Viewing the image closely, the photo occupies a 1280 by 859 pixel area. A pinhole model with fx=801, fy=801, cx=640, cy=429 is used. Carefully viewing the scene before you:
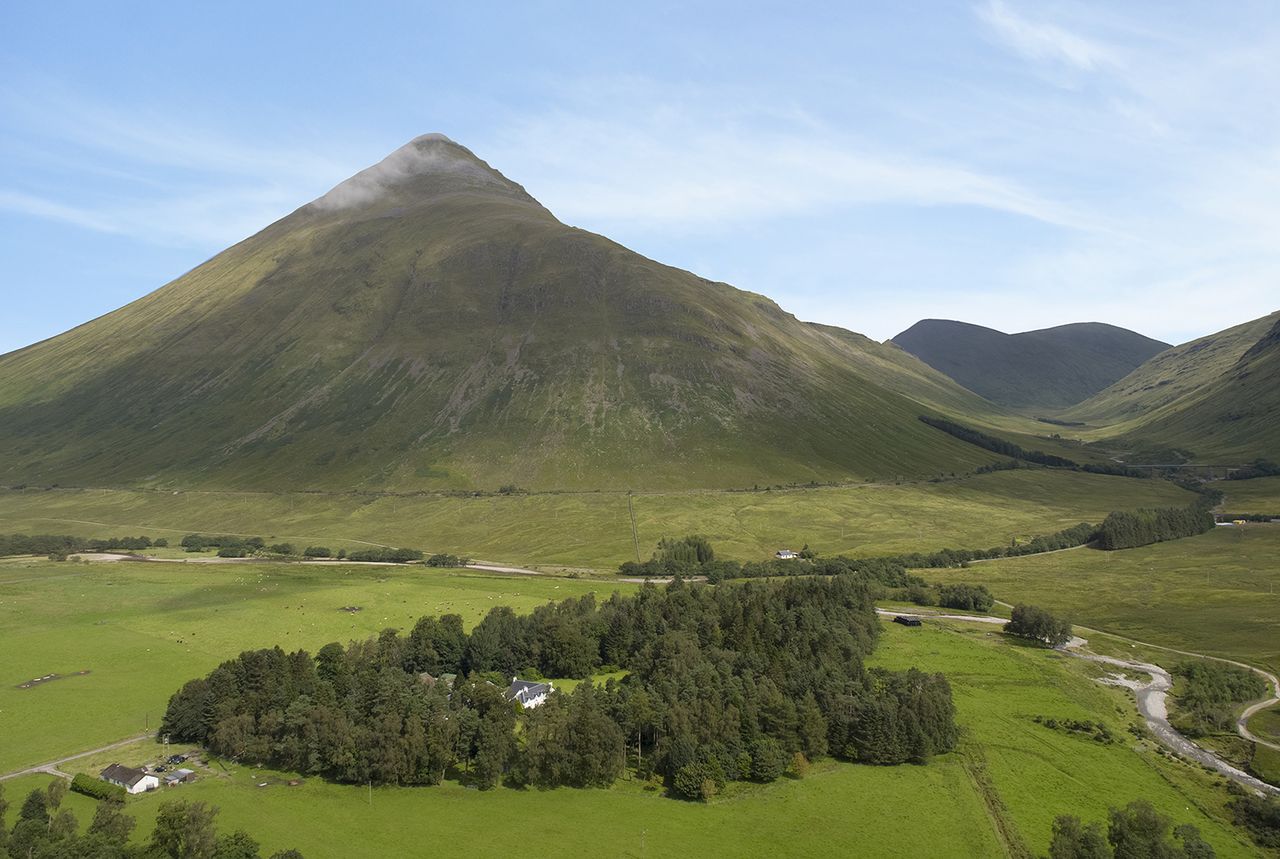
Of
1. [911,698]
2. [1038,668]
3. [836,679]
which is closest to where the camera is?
[911,698]

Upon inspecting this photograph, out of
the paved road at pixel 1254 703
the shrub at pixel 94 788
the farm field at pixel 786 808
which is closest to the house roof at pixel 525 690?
the farm field at pixel 786 808

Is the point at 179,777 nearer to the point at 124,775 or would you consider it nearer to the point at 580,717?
the point at 124,775

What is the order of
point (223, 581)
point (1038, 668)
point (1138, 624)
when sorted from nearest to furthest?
point (1038, 668) < point (1138, 624) < point (223, 581)

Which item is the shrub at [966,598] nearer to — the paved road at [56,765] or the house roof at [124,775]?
the house roof at [124,775]

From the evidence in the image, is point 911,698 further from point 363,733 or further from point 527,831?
point 363,733

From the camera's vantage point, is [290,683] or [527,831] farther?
[290,683]

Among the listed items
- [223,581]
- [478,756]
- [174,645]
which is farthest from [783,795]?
[223,581]
